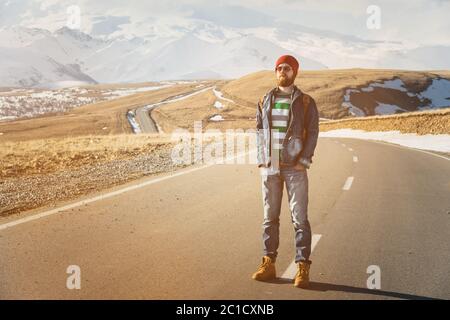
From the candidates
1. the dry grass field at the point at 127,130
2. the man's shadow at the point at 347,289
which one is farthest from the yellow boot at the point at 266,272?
the dry grass field at the point at 127,130

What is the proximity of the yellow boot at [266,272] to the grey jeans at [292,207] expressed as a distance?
3.6 inches

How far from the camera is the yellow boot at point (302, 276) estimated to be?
194 inches

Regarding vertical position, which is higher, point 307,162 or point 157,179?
point 307,162

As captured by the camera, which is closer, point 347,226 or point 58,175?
point 347,226

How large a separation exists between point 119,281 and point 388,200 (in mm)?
6456

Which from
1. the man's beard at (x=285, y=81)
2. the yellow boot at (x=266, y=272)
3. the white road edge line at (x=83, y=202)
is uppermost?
the man's beard at (x=285, y=81)

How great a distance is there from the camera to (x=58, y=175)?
1322 cm

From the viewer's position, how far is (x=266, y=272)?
5105mm

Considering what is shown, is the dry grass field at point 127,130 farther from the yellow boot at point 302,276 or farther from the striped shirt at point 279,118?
the yellow boot at point 302,276

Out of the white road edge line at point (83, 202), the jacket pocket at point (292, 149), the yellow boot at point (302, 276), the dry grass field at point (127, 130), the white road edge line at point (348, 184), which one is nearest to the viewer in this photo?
the yellow boot at point (302, 276)

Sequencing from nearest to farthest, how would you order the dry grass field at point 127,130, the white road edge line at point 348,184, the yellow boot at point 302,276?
the yellow boot at point 302,276, the white road edge line at point 348,184, the dry grass field at point 127,130
